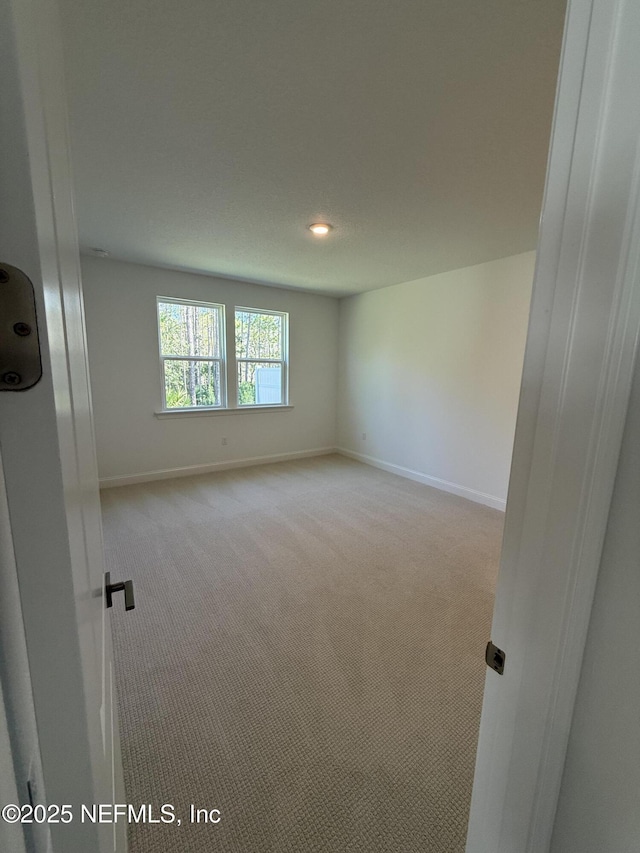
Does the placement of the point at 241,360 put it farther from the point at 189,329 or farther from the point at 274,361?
the point at 189,329

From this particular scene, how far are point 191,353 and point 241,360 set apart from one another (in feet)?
2.08

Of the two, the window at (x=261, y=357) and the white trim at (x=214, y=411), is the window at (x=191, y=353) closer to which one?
the white trim at (x=214, y=411)

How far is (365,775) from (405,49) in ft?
8.36

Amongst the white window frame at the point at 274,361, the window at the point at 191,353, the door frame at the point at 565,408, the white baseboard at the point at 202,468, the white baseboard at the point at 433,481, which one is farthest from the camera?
the white window frame at the point at 274,361

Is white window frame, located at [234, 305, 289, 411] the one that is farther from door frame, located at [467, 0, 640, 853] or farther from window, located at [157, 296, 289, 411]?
door frame, located at [467, 0, 640, 853]

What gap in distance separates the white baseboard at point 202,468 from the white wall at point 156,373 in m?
0.05

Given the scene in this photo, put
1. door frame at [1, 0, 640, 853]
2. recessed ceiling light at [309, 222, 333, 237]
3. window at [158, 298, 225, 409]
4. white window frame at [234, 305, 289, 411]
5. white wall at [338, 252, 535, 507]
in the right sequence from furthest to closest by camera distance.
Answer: white window frame at [234, 305, 289, 411] → window at [158, 298, 225, 409] → white wall at [338, 252, 535, 507] → recessed ceiling light at [309, 222, 333, 237] → door frame at [1, 0, 640, 853]

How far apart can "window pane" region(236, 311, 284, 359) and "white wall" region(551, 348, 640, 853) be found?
441 centimetres

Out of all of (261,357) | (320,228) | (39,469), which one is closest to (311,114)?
(320,228)

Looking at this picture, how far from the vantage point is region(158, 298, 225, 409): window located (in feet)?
13.3

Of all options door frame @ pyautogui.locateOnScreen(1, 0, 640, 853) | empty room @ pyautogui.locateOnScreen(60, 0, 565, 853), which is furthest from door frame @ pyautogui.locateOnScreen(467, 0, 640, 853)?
empty room @ pyautogui.locateOnScreen(60, 0, 565, 853)

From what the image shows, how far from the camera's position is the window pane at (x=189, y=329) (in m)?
4.02

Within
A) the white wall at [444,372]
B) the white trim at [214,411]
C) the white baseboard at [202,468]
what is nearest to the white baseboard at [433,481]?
the white wall at [444,372]

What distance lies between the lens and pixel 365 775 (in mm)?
1191
